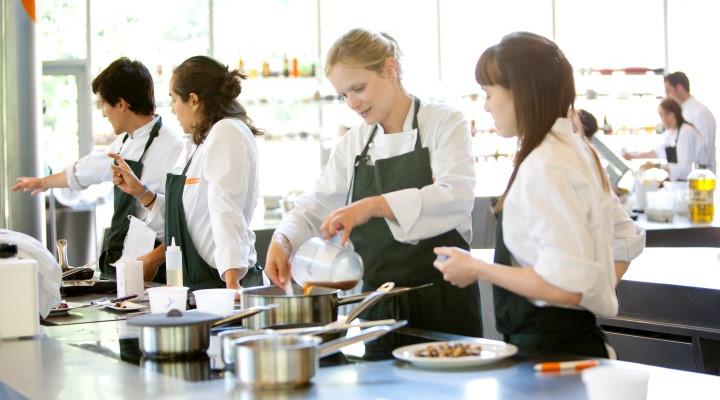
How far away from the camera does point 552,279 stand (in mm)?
1879

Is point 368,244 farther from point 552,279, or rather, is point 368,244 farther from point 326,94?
point 326,94

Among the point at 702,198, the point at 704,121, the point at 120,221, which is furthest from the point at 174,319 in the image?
the point at 704,121

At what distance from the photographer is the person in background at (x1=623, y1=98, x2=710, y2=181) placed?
7.54 metres

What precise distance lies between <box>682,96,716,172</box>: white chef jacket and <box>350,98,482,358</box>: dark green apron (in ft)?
18.5

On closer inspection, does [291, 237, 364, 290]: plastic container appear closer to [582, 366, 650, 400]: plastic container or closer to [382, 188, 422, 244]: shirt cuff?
[382, 188, 422, 244]: shirt cuff

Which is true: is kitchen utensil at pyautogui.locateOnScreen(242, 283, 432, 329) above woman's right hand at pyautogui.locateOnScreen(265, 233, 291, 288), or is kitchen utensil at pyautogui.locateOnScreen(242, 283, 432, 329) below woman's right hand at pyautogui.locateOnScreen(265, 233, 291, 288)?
below

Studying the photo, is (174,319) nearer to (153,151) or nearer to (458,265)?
(458,265)

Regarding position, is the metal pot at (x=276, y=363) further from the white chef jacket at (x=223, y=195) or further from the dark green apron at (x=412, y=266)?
the white chef jacket at (x=223, y=195)

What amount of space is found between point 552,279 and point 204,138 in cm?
174

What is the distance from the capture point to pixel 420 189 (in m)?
2.62

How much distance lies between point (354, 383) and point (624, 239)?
824 millimetres

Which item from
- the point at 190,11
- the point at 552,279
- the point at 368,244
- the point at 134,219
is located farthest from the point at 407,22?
the point at 552,279

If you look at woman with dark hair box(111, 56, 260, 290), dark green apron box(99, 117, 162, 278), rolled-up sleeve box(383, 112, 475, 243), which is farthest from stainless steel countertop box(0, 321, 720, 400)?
dark green apron box(99, 117, 162, 278)

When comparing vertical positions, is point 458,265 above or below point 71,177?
below
